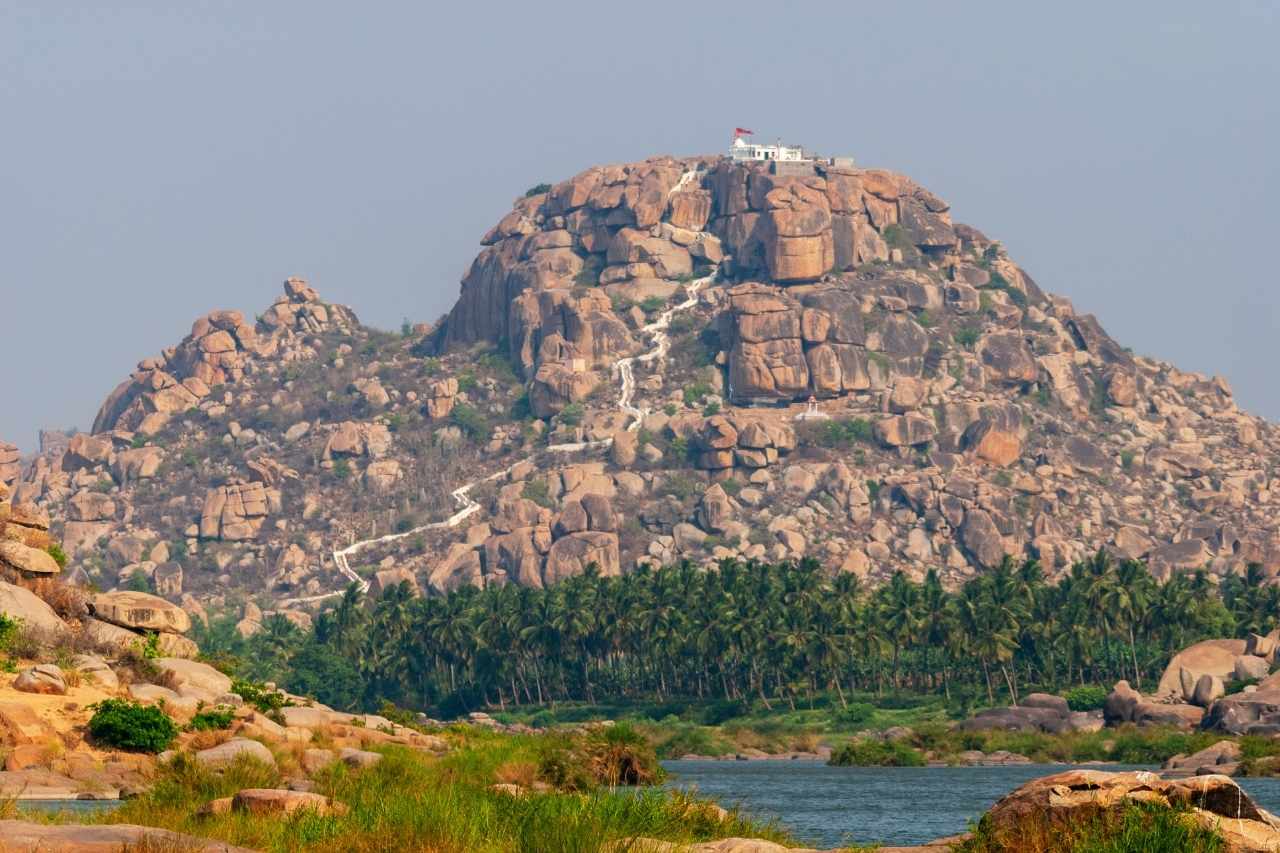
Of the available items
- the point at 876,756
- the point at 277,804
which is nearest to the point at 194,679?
the point at 277,804

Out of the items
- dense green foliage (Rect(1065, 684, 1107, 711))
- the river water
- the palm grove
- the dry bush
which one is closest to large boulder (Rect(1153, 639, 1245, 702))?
dense green foliage (Rect(1065, 684, 1107, 711))

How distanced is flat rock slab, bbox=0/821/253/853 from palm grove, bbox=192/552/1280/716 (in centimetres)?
12857

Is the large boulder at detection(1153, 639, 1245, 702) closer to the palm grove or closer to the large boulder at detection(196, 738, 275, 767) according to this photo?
the palm grove

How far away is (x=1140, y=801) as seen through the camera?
1021 inches

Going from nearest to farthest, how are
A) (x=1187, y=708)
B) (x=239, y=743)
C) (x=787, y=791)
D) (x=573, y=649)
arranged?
1. (x=239, y=743)
2. (x=787, y=791)
3. (x=1187, y=708)
4. (x=573, y=649)

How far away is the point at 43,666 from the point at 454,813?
35.7 meters

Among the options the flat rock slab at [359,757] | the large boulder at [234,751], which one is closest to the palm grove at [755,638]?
the flat rock slab at [359,757]

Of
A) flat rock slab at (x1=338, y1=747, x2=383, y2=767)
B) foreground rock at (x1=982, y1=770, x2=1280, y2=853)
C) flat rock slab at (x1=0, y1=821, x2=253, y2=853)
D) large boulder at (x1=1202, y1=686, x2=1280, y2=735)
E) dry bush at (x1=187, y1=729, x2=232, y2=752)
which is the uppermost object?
dry bush at (x1=187, y1=729, x2=232, y2=752)

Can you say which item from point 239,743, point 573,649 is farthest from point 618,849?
point 573,649

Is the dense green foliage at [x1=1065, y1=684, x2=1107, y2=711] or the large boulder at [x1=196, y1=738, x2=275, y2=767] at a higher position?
the large boulder at [x1=196, y1=738, x2=275, y2=767]

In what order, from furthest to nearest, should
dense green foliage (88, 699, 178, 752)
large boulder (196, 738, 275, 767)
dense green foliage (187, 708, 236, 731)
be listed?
1. dense green foliage (187, 708, 236, 731)
2. dense green foliage (88, 699, 178, 752)
3. large boulder (196, 738, 275, 767)

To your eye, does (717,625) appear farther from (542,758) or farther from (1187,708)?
(542,758)

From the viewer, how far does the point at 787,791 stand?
3573 inches

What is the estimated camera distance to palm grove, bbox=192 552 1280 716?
15438cm
